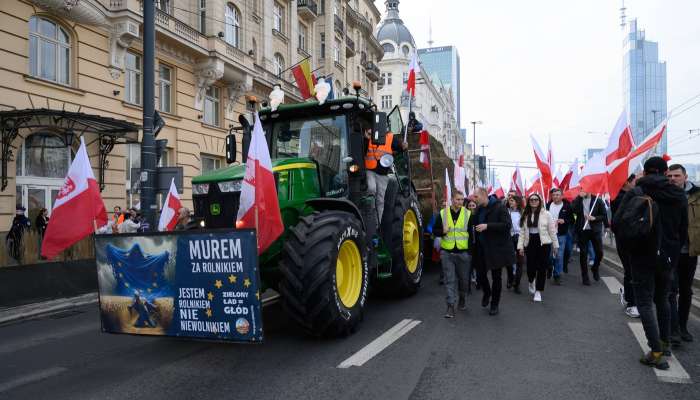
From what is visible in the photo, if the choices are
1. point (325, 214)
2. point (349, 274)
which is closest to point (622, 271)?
point (349, 274)

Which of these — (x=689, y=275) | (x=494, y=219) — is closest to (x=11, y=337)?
(x=494, y=219)

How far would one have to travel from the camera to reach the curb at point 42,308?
826 centimetres

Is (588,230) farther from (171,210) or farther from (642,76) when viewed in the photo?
(642,76)

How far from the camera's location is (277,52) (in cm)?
2739

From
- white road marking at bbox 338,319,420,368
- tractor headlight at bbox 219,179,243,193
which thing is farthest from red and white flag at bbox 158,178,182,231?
white road marking at bbox 338,319,420,368

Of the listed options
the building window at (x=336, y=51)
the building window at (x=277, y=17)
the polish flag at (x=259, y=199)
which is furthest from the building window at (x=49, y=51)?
the building window at (x=336, y=51)

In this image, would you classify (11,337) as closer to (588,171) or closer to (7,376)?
(7,376)

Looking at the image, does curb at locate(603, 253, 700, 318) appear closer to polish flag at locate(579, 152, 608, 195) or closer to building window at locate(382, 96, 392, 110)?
polish flag at locate(579, 152, 608, 195)

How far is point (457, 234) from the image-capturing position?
24.2 feet

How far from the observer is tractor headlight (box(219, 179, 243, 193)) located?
5.90 metres

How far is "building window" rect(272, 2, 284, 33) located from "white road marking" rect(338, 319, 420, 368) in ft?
74.8

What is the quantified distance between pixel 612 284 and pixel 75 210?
9.13 m

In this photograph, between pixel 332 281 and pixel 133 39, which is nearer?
pixel 332 281

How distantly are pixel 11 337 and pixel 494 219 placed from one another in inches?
258
